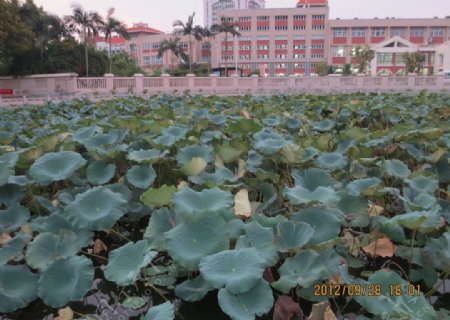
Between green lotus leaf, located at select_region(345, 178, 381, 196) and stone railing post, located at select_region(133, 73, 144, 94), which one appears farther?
stone railing post, located at select_region(133, 73, 144, 94)

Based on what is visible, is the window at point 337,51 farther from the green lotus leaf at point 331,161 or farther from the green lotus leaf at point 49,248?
the green lotus leaf at point 49,248

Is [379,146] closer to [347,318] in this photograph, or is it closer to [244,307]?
[347,318]

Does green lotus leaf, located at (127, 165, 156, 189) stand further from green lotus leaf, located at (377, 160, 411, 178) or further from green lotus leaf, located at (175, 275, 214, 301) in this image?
green lotus leaf, located at (377, 160, 411, 178)

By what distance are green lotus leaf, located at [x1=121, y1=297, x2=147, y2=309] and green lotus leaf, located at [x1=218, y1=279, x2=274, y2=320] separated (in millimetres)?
446

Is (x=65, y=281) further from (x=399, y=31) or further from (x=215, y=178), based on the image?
(x=399, y=31)

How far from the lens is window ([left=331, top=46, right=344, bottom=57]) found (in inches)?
2395

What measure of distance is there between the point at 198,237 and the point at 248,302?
0.26 metres

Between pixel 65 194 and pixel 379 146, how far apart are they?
198 centimetres

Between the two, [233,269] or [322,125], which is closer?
[233,269]

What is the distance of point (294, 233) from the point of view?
139cm

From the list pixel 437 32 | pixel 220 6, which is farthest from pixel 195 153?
pixel 220 6

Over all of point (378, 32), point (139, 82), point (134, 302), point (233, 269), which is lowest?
point (134, 302)

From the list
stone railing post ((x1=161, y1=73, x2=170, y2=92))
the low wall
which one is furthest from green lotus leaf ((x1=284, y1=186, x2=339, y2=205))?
stone railing post ((x1=161, y1=73, x2=170, y2=92))

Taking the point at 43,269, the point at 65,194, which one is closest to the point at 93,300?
the point at 43,269
